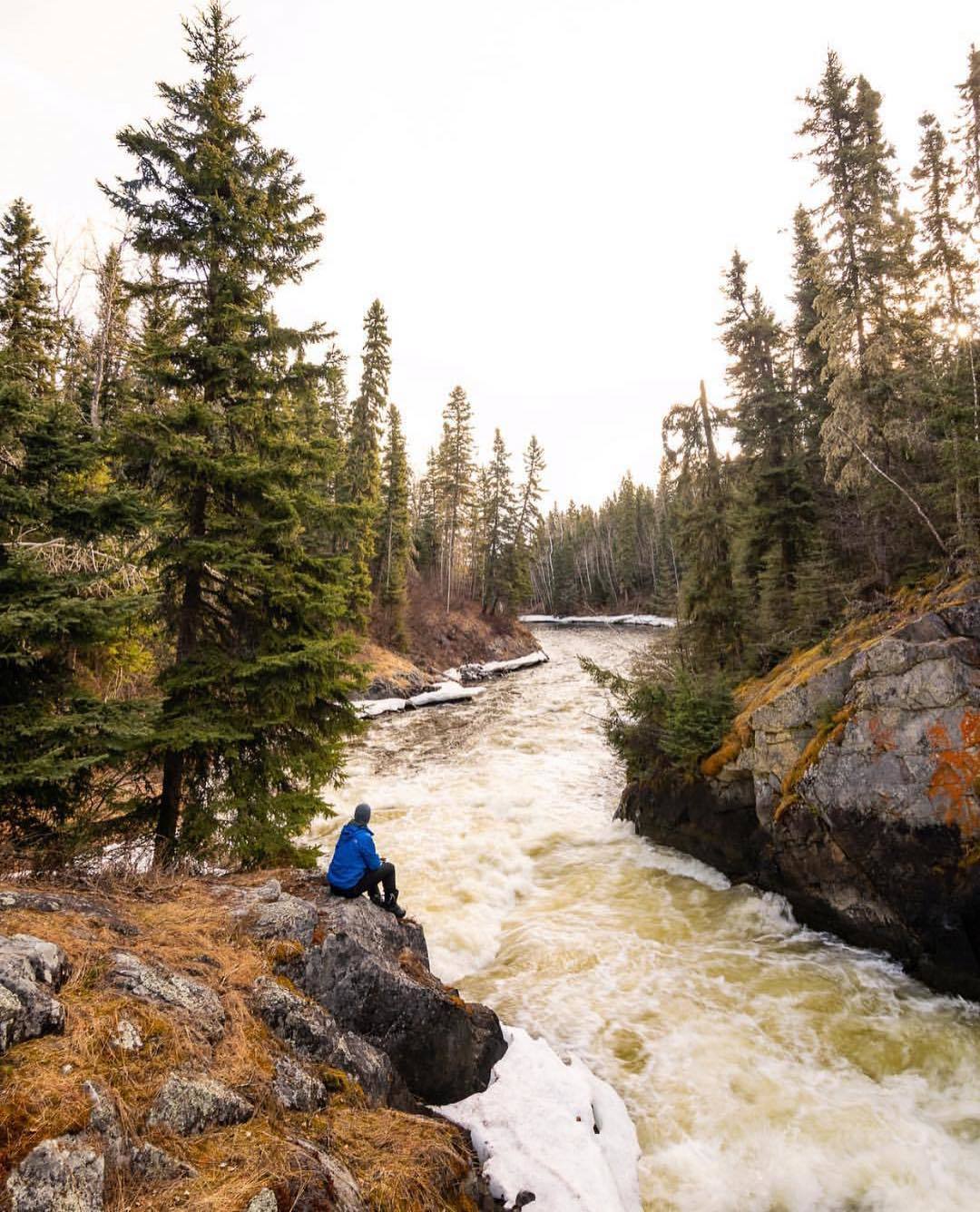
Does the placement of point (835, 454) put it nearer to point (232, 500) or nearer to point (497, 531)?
point (232, 500)

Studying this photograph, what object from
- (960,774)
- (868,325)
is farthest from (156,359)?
(868,325)

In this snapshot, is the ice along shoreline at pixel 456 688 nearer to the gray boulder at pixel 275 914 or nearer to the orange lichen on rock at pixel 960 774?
the gray boulder at pixel 275 914

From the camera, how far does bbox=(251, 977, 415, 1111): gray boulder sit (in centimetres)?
450

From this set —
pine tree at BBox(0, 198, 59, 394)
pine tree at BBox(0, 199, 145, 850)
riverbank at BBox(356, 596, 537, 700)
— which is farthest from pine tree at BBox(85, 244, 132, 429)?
riverbank at BBox(356, 596, 537, 700)

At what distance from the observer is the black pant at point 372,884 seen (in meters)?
6.65

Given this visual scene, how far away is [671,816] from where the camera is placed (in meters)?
12.4

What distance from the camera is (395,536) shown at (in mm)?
39812

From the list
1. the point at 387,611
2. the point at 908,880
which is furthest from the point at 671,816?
the point at 387,611

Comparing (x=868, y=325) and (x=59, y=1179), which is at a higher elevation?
(x=868, y=325)

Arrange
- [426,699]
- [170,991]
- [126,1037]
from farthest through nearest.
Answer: [426,699]
[170,991]
[126,1037]

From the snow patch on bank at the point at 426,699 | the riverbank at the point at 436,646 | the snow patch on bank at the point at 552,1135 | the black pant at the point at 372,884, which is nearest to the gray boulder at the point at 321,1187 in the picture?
the snow patch on bank at the point at 552,1135

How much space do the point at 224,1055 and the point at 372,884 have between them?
309cm

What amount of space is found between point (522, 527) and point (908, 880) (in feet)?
143

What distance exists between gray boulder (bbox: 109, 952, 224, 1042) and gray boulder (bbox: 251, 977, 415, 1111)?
413 millimetres
